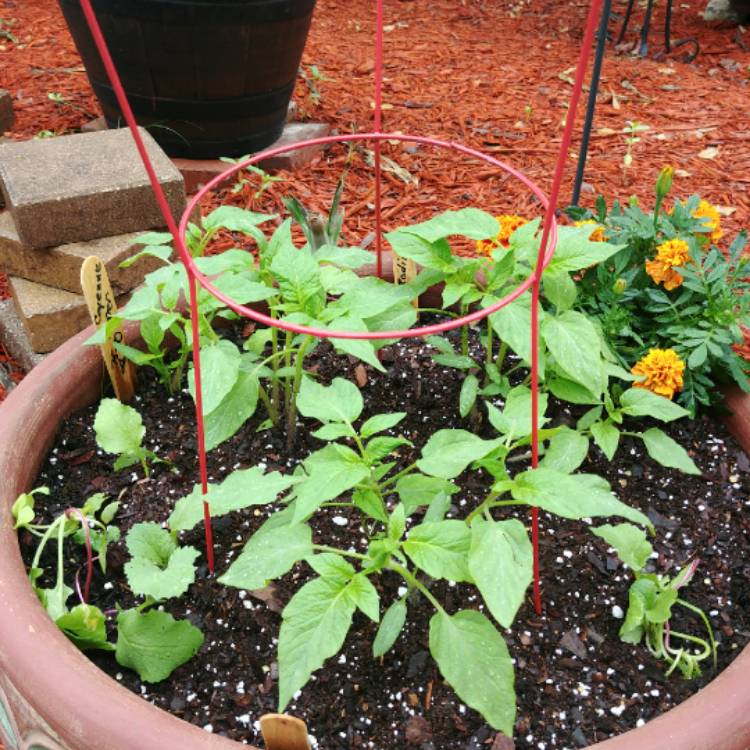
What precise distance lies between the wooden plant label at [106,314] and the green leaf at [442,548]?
744mm

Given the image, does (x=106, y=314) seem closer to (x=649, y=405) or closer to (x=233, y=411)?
(x=233, y=411)

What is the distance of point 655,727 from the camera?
1.02 metres

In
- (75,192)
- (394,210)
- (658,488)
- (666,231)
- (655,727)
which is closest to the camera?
(655,727)

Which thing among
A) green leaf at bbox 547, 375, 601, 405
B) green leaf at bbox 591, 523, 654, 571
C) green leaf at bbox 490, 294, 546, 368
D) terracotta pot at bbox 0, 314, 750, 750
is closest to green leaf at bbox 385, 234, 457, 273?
green leaf at bbox 490, 294, 546, 368

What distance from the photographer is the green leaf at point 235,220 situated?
59.4 inches

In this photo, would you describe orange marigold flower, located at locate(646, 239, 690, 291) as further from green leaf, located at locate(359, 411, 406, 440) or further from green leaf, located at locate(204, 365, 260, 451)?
green leaf, located at locate(204, 365, 260, 451)

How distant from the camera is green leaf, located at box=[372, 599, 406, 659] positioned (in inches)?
45.9

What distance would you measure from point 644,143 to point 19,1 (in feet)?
10.9

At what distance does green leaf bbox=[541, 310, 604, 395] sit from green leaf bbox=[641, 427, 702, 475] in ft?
0.50

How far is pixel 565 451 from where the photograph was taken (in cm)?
138

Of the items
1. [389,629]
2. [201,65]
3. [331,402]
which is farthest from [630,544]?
[201,65]

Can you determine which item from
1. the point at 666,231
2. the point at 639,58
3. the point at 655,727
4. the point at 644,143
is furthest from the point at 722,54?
the point at 655,727

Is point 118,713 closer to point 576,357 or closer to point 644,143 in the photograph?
point 576,357

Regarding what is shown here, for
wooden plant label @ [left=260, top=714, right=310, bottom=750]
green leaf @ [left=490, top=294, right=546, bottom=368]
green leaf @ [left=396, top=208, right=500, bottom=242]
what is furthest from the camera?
green leaf @ [left=396, top=208, right=500, bottom=242]
